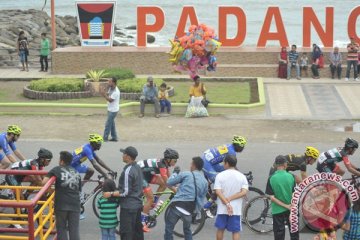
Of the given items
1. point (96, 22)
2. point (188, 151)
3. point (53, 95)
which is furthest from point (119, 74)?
point (188, 151)

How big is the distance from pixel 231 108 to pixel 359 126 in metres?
3.82

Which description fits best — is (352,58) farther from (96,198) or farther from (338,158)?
(96,198)

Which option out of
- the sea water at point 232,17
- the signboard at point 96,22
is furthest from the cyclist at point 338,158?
the sea water at point 232,17

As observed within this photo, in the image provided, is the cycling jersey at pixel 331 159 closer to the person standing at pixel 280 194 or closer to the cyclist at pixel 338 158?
the cyclist at pixel 338 158

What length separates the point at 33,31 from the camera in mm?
47094

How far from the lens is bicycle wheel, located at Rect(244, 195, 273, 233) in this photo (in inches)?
492

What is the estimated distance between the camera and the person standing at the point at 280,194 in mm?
11086

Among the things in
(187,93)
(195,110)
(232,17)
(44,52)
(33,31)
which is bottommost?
(195,110)

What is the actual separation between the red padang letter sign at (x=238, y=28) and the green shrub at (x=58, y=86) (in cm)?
764

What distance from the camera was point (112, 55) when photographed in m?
30.4

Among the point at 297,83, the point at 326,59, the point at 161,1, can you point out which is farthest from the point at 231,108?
the point at 161,1

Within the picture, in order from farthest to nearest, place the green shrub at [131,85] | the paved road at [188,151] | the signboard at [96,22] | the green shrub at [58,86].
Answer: the signboard at [96,22] < the green shrub at [58,86] < the green shrub at [131,85] < the paved road at [188,151]

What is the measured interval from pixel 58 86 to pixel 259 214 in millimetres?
13947

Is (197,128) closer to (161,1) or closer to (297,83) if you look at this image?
(297,83)
